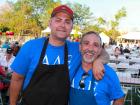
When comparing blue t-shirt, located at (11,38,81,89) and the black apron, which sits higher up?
blue t-shirt, located at (11,38,81,89)

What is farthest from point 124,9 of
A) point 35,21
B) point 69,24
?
point 69,24

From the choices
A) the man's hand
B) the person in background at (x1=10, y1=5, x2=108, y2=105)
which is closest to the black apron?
the person in background at (x1=10, y1=5, x2=108, y2=105)

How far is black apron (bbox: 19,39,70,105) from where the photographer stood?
2615 mm

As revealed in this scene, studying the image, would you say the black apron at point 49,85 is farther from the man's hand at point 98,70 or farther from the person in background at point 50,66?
the man's hand at point 98,70

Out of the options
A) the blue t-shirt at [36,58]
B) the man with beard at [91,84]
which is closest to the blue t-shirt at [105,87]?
the man with beard at [91,84]

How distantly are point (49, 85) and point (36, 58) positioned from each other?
22 cm

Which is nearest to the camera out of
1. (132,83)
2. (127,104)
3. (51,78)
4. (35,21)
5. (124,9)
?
(51,78)

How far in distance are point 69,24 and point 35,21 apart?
5591cm

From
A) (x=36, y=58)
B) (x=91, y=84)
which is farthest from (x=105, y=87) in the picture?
(x=36, y=58)

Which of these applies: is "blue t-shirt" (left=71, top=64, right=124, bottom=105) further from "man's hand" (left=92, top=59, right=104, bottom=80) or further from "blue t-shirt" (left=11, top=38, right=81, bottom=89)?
"blue t-shirt" (left=11, top=38, right=81, bottom=89)

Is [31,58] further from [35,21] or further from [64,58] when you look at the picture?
[35,21]

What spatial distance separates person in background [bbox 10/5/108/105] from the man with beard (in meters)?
0.05

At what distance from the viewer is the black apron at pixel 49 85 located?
8.58 feet

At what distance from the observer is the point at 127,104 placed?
302 inches
